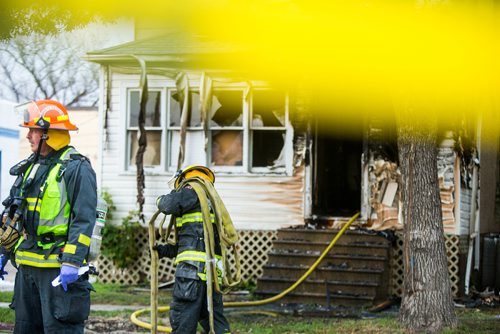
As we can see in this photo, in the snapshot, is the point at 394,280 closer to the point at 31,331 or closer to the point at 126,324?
the point at 126,324

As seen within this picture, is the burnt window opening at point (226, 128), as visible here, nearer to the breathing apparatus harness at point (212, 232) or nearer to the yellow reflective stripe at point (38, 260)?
the breathing apparatus harness at point (212, 232)

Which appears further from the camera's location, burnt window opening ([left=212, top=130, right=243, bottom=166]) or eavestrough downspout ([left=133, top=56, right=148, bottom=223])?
burnt window opening ([left=212, top=130, right=243, bottom=166])

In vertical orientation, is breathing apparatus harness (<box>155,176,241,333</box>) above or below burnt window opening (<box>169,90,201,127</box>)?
below

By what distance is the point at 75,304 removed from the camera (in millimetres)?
5891

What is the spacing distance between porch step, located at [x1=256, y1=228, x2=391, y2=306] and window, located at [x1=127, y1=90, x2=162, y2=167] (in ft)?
10.9

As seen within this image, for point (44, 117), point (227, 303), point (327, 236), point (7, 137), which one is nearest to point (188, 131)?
point (327, 236)

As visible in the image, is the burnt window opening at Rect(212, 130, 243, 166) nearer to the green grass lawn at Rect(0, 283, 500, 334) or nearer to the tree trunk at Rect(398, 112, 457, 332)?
the green grass lawn at Rect(0, 283, 500, 334)

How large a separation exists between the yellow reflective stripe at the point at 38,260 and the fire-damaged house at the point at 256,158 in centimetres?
749

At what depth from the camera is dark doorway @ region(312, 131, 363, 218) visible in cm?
1569

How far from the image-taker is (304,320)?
413 inches

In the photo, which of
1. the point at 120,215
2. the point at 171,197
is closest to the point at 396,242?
the point at 120,215

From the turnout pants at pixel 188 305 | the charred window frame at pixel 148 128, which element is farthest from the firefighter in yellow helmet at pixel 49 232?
the charred window frame at pixel 148 128

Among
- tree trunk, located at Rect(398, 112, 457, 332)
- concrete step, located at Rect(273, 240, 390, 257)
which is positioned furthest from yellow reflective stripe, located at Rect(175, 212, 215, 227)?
concrete step, located at Rect(273, 240, 390, 257)

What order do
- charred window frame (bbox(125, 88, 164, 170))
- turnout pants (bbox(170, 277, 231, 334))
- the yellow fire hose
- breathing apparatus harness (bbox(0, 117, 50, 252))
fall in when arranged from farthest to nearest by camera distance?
charred window frame (bbox(125, 88, 164, 170)) → the yellow fire hose → turnout pants (bbox(170, 277, 231, 334)) → breathing apparatus harness (bbox(0, 117, 50, 252))
